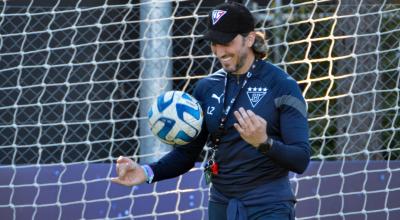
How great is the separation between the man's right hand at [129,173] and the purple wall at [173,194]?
2308mm

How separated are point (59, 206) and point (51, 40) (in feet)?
4.06

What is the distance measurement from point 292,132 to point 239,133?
0.23m

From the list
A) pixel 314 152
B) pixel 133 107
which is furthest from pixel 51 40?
pixel 314 152

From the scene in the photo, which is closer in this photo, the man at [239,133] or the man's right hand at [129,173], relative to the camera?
the man at [239,133]

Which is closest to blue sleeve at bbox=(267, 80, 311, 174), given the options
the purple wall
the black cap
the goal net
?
the black cap

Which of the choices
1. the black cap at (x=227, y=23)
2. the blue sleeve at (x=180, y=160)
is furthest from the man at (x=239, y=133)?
the blue sleeve at (x=180, y=160)

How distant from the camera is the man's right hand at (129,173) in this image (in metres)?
4.36

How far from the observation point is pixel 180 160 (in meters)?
4.55

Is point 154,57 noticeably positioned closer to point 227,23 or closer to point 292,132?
point 227,23

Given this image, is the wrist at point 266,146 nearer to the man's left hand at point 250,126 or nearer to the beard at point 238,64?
the man's left hand at point 250,126

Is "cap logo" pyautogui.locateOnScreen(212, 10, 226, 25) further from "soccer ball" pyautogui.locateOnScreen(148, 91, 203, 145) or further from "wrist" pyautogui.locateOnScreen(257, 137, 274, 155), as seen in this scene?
"wrist" pyautogui.locateOnScreen(257, 137, 274, 155)

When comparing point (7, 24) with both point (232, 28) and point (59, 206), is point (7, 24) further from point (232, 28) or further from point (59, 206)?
point (232, 28)

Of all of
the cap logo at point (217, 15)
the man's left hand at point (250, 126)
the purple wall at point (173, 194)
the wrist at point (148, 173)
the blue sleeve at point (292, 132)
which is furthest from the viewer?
the purple wall at point (173, 194)

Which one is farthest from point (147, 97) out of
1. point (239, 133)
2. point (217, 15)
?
point (239, 133)
